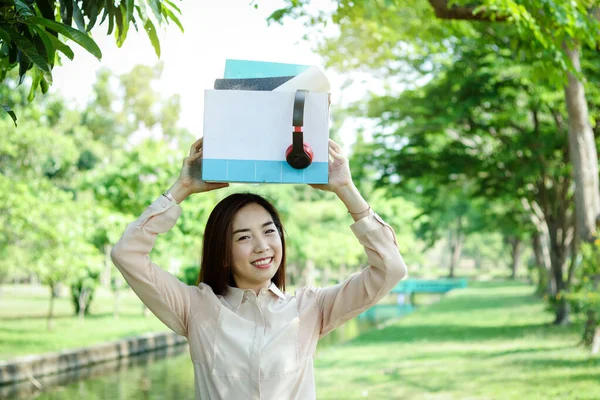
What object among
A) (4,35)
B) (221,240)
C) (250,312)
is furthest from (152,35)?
(250,312)

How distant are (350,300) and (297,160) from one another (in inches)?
19.9

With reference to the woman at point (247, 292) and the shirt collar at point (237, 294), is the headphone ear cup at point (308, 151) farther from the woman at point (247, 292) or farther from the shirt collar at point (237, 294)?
the shirt collar at point (237, 294)

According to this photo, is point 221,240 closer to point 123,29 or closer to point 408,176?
point 123,29

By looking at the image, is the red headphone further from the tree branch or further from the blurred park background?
the tree branch

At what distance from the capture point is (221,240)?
2365mm

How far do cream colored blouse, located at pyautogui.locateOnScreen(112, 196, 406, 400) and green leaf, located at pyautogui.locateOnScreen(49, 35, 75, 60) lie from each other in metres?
0.59

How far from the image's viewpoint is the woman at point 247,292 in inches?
86.5

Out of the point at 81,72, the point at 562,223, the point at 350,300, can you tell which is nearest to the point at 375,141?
the point at 562,223

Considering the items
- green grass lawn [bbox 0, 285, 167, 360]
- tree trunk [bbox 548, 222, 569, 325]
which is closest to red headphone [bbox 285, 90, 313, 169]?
green grass lawn [bbox 0, 285, 167, 360]

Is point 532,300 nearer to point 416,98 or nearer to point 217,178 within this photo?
point 416,98

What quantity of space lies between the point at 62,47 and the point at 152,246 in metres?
0.71

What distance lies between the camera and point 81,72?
35.2 meters

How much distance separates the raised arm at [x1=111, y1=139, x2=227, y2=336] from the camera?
85.7 inches

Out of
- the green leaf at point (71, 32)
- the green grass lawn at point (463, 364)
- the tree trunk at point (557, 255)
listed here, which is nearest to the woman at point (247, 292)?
the green leaf at point (71, 32)
